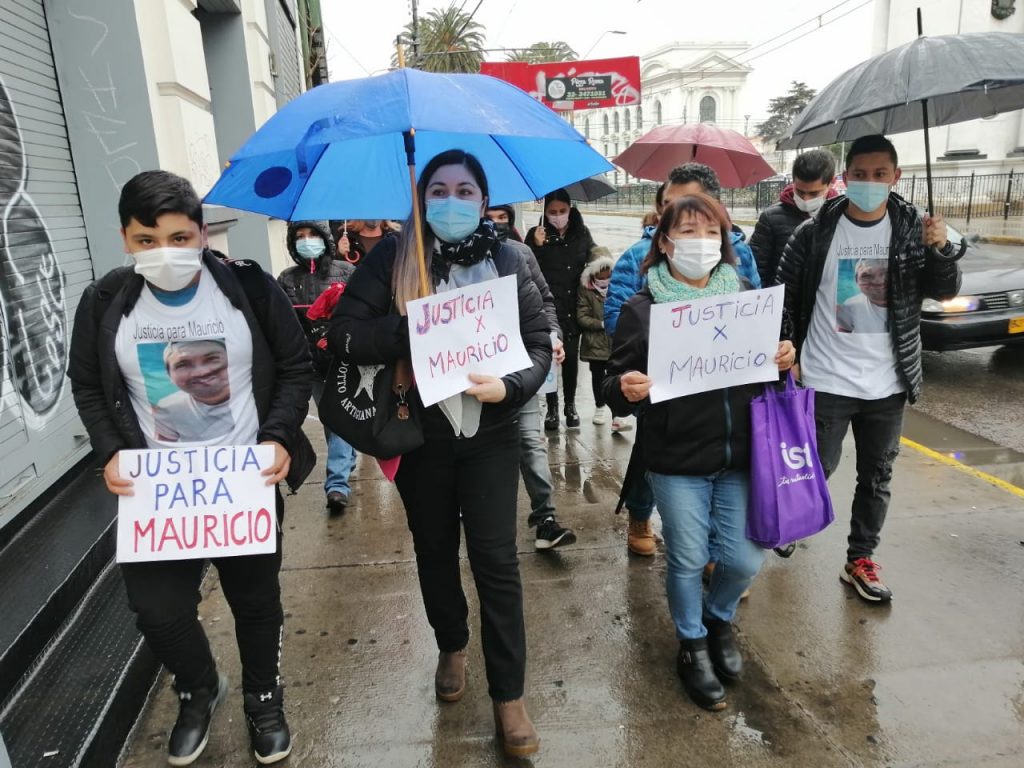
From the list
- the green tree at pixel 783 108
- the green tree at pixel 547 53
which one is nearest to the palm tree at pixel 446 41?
the green tree at pixel 547 53

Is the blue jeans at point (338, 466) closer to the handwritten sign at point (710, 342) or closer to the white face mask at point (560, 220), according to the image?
the white face mask at point (560, 220)

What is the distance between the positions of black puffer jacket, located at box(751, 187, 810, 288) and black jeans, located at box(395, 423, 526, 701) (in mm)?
2264

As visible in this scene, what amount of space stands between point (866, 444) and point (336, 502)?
2.88 meters

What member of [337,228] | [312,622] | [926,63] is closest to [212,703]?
[312,622]

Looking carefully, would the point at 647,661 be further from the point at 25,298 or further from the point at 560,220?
the point at 560,220

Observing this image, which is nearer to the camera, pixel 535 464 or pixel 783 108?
→ pixel 535 464

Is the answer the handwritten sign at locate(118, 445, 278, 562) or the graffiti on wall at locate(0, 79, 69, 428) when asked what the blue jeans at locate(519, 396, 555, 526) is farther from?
the graffiti on wall at locate(0, 79, 69, 428)

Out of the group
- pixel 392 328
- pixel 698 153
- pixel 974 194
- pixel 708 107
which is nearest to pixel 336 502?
pixel 392 328

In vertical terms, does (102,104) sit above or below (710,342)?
above

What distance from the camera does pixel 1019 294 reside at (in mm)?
7156

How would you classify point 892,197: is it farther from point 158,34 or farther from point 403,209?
point 158,34

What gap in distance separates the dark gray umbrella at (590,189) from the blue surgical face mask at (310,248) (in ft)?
8.47

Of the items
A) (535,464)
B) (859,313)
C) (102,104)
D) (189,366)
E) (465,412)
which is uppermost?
(102,104)

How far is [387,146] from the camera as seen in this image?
2500 millimetres
